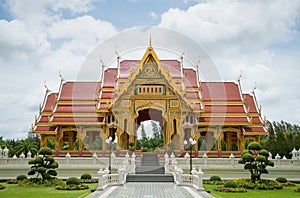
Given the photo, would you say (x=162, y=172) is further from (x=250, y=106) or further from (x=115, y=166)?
(x=250, y=106)

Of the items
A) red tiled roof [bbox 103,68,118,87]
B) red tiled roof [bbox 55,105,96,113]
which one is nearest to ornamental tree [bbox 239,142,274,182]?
red tiled roof [bbox 55,105,96,113]

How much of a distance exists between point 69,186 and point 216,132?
12.2 metres

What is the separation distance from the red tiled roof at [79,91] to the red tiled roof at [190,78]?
266 inches

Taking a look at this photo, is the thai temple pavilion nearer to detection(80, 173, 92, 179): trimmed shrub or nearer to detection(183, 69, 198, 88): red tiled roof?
detection(183, 69, 198, 88): red tiled roof

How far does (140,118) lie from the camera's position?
27859 mm

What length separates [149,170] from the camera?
19.0m

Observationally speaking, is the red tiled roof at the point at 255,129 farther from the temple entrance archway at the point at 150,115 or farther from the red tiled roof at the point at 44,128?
the red tiled roof at the point at 44,128

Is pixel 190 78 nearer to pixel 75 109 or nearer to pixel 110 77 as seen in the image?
pixel 110 77

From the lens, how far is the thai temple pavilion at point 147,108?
22812 mm

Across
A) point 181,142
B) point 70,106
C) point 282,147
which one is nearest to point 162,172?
point 181,142

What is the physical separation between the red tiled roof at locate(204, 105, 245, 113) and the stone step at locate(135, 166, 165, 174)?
663 centimetres

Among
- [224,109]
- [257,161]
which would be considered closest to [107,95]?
[224,109]

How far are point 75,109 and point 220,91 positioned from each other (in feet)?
35.8

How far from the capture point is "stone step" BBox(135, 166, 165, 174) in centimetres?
1869
